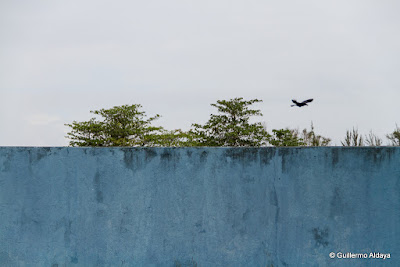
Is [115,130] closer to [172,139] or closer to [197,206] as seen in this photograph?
[172,139]

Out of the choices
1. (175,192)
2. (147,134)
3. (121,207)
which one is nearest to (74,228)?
(121,207)

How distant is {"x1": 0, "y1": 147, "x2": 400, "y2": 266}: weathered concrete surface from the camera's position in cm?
388

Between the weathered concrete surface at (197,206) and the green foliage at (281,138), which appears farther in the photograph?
the green foliage at (281,138)

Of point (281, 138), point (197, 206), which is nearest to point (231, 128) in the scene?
point (281, 138)

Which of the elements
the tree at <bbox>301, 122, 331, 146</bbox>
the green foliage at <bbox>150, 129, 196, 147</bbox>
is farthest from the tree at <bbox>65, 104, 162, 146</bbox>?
the tree at <bbox>301, 122, 331, 146</bbox>

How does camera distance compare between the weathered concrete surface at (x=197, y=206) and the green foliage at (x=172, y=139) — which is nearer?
the weathered concrete surface at (x=197, y=206)

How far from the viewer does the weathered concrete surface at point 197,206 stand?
3.88 metres

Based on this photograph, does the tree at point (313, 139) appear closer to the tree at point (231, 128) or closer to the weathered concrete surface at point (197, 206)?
the tree at point (231, 128)

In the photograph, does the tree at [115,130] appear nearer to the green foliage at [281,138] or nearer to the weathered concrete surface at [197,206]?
the green foliage at [281,138]

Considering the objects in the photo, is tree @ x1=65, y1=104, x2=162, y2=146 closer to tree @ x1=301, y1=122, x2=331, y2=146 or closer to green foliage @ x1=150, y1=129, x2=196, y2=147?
green foliage @ x1=150, y1=129, x2=196, y2=147

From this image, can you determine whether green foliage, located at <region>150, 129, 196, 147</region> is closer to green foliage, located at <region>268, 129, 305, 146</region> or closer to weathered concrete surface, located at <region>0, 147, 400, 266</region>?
green foliage, located at <region>268, 129, 305, 146</region>

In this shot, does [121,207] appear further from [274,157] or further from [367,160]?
[367,160]

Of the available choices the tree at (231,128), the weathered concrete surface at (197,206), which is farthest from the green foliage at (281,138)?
the weathered concrete surface at (197,206)

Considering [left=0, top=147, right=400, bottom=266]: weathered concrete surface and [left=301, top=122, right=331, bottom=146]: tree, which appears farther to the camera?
[left=301, top=122, right=331, bottom=146]: tree
